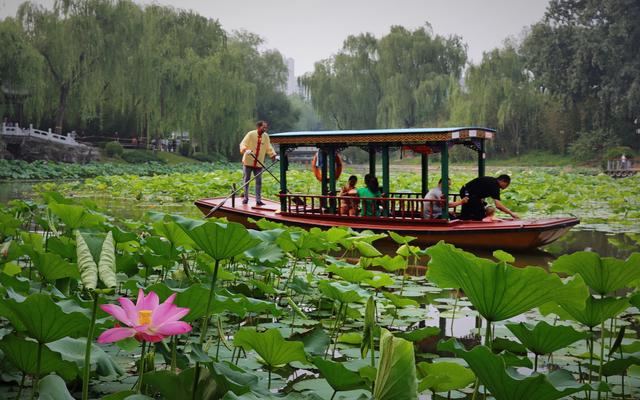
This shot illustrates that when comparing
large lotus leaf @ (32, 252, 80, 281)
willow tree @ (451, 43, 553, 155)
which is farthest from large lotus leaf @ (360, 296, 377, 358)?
willow tree @ (451, 43, 553, 155)

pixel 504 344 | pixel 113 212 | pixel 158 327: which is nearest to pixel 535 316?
pixel 504 344

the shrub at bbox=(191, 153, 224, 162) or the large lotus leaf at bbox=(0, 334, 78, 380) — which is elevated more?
the shrub at bbox=(191, 153, 224, 162)

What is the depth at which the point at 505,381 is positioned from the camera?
1339mm

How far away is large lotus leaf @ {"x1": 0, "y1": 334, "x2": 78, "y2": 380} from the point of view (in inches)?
58.0

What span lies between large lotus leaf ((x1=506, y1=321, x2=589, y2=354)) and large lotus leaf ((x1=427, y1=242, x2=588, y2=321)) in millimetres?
132

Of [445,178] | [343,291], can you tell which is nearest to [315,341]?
[343,291]

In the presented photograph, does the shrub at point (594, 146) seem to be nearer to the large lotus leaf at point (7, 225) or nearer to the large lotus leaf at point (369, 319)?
the large lotus leaf at point (7, 225)

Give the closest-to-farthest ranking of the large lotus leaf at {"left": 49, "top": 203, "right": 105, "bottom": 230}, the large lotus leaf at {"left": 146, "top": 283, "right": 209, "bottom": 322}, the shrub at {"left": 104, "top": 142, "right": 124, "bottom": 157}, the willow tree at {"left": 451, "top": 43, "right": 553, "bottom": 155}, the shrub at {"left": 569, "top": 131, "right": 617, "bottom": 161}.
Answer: the large lotus leaf at {"left": 146, "top": 283, "right": 209, "bottom": 322}
the large lotus leaf at {"left": 49, "top": 203, "right": 105, "bottom": 230}
the shrub at {"left": 104, "top": 142, "right": 124, "bottom": 157}
the willow tree at {"left": 451, "top": 43, "right": 553, "bottom": 155}
the shrub at {"left": 569, "top": 131, "right": 617, "bottom": 161}

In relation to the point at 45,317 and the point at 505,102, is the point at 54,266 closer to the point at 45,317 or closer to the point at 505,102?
the point at 45,317

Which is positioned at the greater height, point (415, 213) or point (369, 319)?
point (369, 319)

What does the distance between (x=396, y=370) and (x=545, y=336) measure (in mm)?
736

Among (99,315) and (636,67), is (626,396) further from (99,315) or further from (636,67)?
(636,67)

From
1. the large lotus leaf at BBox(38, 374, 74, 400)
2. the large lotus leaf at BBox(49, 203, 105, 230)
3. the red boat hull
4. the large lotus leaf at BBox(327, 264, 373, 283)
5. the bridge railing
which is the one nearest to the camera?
the large lotus leaf at BBox(38, 374, 74, 400)

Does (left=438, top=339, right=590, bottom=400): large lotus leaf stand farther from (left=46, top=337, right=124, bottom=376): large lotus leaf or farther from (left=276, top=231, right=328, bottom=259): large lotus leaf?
(left=276, top=231, right=328, bottom=259): large lotus leaf
